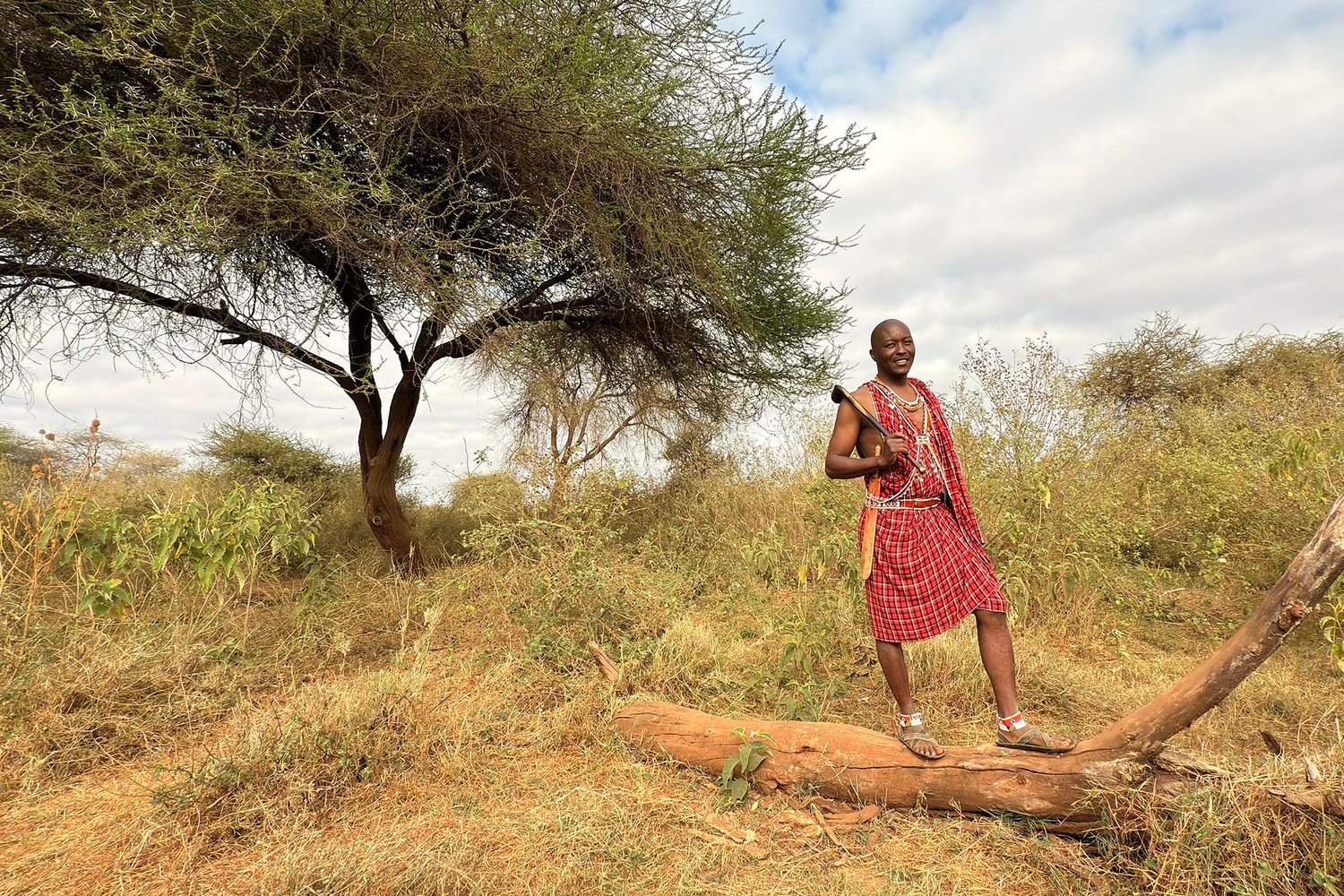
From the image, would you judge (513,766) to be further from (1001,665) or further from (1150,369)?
(1150,369)

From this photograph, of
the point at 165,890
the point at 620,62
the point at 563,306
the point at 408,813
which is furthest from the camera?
the point at 563,306

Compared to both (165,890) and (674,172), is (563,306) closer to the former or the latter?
(674,172)

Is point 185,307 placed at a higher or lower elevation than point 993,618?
higher

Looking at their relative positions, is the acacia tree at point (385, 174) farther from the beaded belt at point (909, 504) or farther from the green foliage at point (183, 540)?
the beaded belt at point (909, 504)

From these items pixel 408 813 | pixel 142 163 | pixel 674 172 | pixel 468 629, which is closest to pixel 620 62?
pixel 674 172

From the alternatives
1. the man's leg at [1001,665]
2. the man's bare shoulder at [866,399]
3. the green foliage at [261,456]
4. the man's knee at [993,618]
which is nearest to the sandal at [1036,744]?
the man's leg at [1001,665]

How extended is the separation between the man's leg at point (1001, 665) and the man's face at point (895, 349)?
3.32 feet

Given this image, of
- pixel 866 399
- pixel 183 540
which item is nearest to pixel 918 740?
pixel 866 399

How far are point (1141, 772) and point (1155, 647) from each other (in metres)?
3.02

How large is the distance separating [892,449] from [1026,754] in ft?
3.94

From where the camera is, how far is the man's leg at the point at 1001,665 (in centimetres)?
231

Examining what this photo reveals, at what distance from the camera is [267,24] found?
4.09 m

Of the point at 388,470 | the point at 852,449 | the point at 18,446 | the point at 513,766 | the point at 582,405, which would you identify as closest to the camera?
the point at 852,449

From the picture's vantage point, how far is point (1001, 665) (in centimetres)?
235
